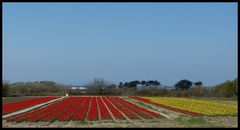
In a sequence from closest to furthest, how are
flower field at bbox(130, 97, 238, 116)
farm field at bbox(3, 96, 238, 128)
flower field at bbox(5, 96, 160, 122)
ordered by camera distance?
farm field at bbox(3, 96, 238, 128), flower field at bbox(5, 96, 160, 122), flower field at bbox(130, 97, 238, 116)

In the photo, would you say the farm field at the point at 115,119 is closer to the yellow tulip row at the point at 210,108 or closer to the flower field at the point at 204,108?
the flower field at the point at 204,108

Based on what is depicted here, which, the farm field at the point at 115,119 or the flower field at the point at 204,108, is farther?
the flower field at the point at 204,108

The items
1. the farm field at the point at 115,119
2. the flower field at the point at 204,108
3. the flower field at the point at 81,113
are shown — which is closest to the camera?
the farm field at the point at 115,119

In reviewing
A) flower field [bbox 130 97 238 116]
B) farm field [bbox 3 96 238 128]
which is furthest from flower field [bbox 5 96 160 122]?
flower field [bbox 130 97 238 116]

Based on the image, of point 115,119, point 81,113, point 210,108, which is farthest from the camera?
point 210,108

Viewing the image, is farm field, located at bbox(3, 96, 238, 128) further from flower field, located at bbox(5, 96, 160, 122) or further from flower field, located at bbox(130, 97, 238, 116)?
flower field, located at bbox(130, 97, 238, 116)

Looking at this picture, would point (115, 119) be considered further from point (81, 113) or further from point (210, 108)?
point (210, 108)

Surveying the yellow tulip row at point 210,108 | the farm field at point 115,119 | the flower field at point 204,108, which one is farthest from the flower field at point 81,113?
the yellow tulip row at point 210,108

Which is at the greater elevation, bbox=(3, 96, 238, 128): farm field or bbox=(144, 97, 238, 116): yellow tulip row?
bbox=(3, 96, 238, 128): farm field

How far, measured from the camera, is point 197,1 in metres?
15.0

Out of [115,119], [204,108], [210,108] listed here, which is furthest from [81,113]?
[210,108]

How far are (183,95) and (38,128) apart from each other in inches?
3038

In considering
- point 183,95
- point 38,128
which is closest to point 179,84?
point 183,95

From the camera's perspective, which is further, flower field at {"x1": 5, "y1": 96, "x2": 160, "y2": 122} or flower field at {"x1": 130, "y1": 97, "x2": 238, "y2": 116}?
flower field at {"x1": 130, "y1": 97, "x2": 238, "y2": 116}
